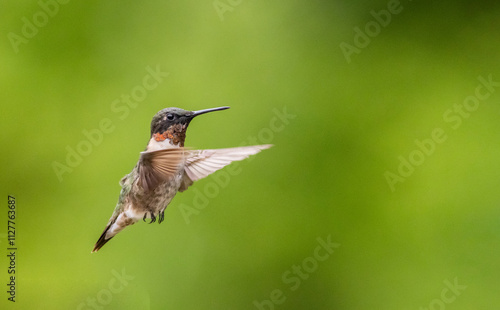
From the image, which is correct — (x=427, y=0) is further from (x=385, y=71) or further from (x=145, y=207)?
→ (x=145, y=207)

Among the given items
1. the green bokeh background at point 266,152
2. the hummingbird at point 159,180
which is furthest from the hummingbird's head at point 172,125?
the green bokeh background at point 266,152

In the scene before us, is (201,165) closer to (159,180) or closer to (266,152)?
(159,180)

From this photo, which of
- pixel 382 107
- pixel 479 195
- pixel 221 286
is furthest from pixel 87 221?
pixel 479 195

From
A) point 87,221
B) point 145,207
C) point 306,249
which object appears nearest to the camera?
point 145,207

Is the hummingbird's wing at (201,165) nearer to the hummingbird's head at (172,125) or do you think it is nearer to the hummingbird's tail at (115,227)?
the hummingbird's head at (172,125)

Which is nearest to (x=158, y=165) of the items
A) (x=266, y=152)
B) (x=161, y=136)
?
(x=161, y=136)

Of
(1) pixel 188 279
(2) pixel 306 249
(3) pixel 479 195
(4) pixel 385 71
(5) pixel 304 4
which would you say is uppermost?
(5) pixel 304 4

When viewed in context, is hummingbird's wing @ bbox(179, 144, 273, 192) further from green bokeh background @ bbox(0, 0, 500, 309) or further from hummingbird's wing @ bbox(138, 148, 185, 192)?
green bokeh background @ bbox(0, 0, 500, 309)
